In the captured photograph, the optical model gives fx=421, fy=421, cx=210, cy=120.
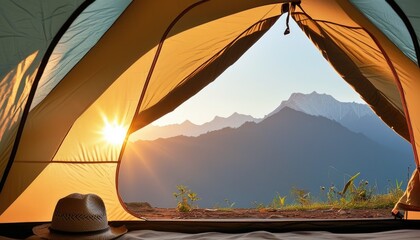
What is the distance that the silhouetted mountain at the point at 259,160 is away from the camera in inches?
185

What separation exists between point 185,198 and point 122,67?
2.28m

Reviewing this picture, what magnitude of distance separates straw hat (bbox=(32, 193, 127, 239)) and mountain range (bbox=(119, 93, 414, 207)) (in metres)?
0.89

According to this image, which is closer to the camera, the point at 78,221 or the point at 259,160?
the point at 78,221

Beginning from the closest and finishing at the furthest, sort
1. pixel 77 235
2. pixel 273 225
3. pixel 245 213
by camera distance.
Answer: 1. pixel 77 235
2. pixel 273 225
3. pixel 245 213

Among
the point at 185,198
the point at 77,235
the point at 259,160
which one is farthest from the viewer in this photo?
the point at 259,160

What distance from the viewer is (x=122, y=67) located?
262 centimetres

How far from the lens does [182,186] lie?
448 cm

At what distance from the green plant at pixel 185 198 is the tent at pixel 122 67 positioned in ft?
5.73

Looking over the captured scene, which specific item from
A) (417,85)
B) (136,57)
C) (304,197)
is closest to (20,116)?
(136,57)

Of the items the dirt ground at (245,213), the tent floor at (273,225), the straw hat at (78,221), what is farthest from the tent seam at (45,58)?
the dirt ground at (245,213)

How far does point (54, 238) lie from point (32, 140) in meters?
0.71

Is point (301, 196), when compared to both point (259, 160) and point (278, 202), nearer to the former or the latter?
point (278, 202)

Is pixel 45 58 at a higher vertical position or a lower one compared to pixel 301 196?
higher

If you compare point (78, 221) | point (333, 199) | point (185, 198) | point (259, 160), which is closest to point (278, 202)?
Result: point (333, 199)
